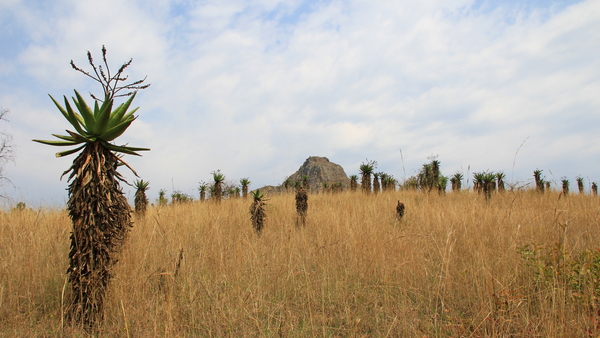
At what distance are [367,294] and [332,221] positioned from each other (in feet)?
12.4

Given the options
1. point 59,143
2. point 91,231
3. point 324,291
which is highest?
point 59,143

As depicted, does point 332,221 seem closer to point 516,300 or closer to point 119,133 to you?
point 516,300

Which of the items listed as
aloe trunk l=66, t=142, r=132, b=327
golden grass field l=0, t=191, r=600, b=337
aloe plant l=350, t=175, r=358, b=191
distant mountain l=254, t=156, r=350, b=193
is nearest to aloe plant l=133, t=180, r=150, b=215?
golden grass field l=0, t=191, r=600, b=337

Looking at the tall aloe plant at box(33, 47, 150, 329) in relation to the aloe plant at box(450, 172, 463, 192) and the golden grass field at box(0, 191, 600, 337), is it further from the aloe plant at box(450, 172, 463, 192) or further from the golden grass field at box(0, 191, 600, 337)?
the aloe plant at box(450, 172, 463, 192)

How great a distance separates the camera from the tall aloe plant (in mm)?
2766

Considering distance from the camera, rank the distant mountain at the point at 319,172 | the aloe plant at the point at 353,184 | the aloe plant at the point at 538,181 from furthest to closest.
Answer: the distant mountain at the point at 319,172
the aloe plant at the point at 353,184
the aloe plant at the point at 538,181

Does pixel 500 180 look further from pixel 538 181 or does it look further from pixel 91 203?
pixel 91 203

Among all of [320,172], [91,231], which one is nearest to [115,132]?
[91,231]

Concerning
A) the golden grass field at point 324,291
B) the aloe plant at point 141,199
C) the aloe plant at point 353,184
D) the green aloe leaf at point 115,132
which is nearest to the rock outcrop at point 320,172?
the aloe plant at point 353,184

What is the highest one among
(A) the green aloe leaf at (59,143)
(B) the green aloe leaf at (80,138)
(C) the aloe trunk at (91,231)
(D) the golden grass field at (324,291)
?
(B) the green aloe leaf at (80,138)

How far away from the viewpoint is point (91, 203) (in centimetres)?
278

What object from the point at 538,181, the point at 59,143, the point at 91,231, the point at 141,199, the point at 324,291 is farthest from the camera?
the point at 538,181

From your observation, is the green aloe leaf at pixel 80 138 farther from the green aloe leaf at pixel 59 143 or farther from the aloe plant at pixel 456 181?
the aloe plant at pixel 456 181

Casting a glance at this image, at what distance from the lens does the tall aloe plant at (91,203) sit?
2.77m
